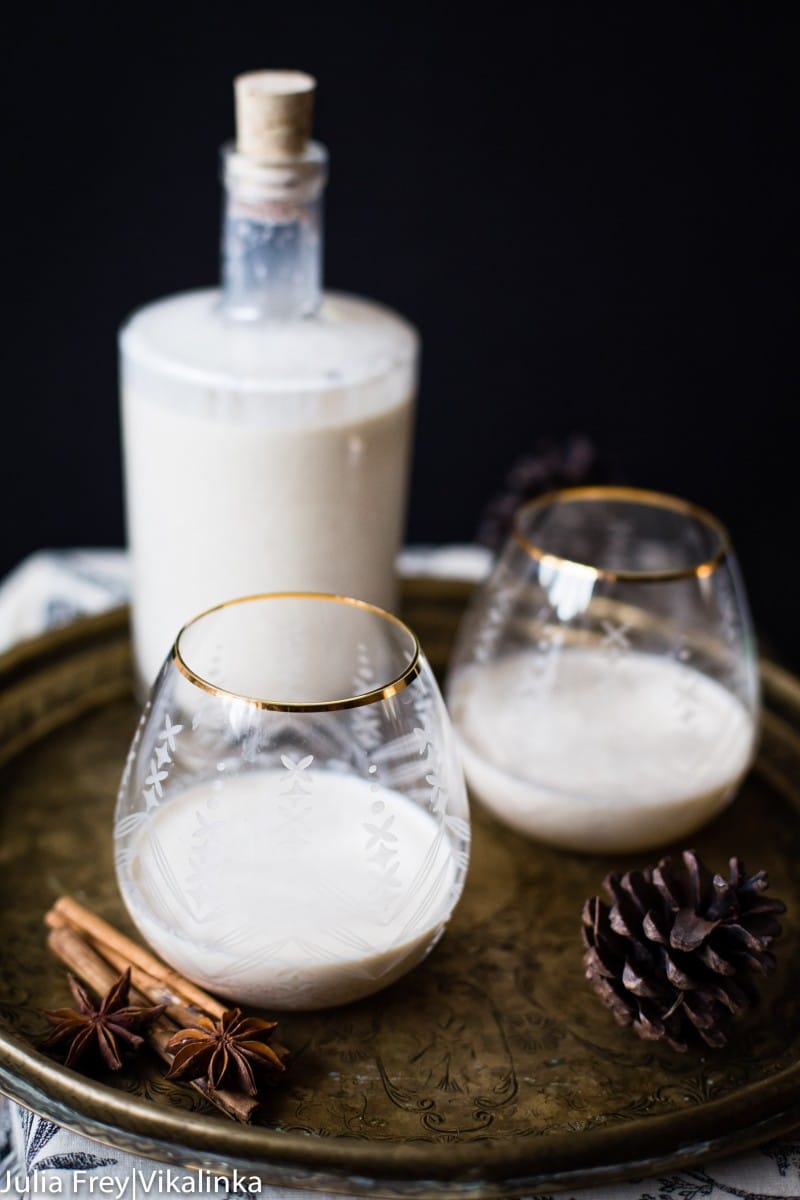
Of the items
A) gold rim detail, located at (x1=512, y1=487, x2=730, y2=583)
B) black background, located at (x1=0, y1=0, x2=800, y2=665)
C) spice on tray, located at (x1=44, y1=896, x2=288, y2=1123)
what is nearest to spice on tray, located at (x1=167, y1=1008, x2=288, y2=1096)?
spice on tray, located at (x1=44, y1=896, x2=288, y2=1123)

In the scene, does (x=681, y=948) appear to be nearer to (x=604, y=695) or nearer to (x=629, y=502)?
(x=604, y=695)

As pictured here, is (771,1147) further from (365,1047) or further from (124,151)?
(124,151)

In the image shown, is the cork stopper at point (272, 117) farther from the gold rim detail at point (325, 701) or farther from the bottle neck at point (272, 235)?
the gold rim detail at point (325, 701)

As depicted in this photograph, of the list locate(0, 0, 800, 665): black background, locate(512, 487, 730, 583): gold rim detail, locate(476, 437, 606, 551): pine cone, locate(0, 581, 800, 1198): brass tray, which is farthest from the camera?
locate(0, 0, 800, 665): black background

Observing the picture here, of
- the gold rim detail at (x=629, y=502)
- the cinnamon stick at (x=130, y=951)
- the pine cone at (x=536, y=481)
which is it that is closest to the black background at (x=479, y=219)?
the pine cone at (x=536, y=481)

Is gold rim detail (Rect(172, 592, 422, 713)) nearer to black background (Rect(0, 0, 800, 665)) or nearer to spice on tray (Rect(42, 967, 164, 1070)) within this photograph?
spice on tray (Rect(42, 967, 164, 1070))
